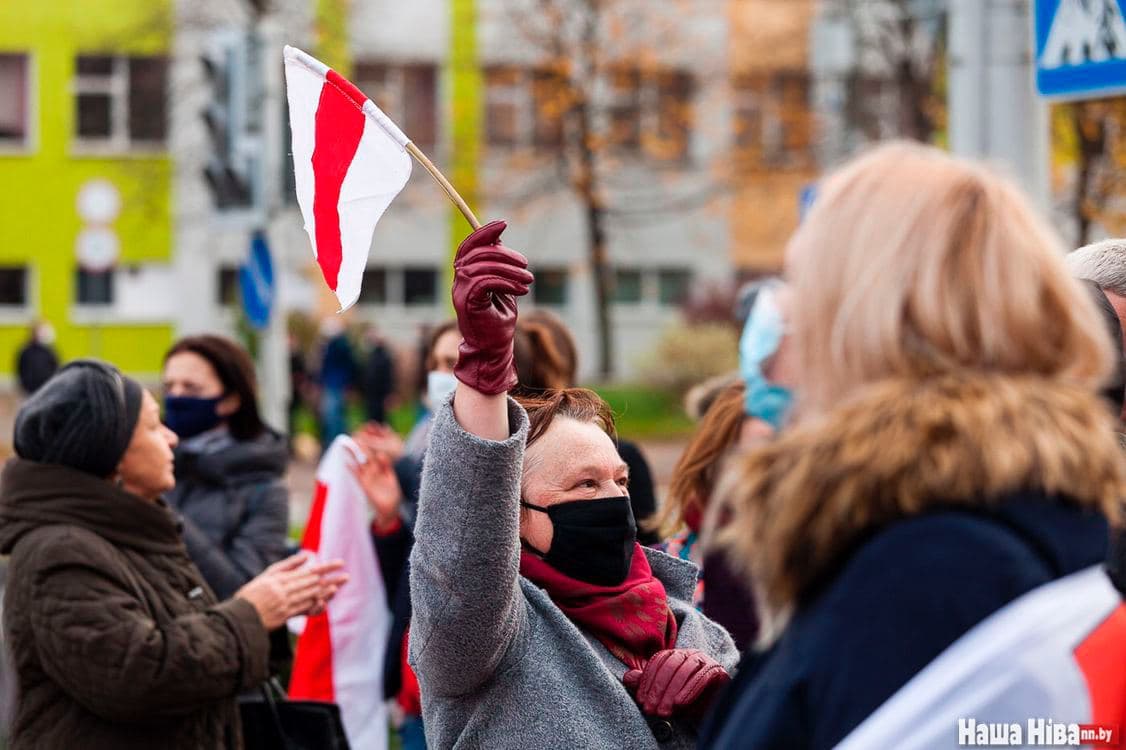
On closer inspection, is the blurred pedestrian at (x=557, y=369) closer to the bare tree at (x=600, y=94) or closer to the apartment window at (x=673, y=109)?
the bare tree at (x=600, y=94)

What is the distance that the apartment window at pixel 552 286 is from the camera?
35.5 meters

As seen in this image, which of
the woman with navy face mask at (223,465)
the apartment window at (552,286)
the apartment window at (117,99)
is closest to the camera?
the woman with navy face mask at (223,465)

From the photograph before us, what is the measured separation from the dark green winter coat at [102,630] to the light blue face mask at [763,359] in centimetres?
134

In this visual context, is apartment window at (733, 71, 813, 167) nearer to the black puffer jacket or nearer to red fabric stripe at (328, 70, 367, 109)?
the black puffer jacket

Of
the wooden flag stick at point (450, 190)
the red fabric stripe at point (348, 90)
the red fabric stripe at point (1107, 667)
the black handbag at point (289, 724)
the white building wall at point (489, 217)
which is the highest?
the white building wall at point (489, 217)

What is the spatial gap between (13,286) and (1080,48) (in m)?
31.4

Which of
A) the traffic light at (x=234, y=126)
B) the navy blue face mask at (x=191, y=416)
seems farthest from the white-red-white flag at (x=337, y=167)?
the traffic light at (x=234, y=126)

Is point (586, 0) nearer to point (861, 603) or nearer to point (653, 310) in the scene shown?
point (653, 310)

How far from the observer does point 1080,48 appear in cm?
448

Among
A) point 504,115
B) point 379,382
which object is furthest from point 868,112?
point 504,115

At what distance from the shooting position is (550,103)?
26766mm

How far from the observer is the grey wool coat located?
2381 mm

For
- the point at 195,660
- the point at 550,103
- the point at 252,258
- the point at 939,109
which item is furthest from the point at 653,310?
the point at 195,660

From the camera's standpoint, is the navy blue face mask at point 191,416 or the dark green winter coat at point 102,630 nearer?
the dark green winter coat at point 102,630
